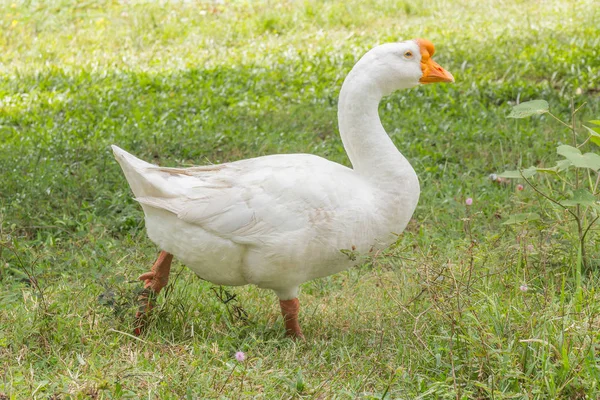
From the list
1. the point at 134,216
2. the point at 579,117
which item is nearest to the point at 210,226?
the point at 134,216

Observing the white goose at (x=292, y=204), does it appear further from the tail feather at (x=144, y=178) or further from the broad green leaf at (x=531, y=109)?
the broad green leaf at (x=531, y=109)

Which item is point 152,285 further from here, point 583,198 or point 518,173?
point 583,198

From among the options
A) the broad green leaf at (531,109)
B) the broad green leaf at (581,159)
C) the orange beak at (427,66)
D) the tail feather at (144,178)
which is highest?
the orange beak at (427,66)

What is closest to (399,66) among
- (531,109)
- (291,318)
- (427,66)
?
(427,66)

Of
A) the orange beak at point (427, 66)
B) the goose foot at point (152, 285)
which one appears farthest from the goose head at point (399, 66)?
the goose foot at point (152, 285)

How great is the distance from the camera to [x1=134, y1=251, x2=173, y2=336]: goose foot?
153 inches

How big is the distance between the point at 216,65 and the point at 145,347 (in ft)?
17.8

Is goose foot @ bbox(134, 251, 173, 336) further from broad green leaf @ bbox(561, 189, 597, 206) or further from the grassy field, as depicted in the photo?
broad green leaf @ bbox(561, 189, 597, 206)

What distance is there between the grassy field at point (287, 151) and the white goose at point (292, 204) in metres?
0.21

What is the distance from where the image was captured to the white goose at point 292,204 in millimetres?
3689

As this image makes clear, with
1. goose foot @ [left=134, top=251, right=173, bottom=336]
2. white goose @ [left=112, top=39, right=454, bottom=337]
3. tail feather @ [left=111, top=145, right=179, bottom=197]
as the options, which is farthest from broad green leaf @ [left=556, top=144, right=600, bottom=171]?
goose foot @ [left=134, top=251, right=173, bottom=336]

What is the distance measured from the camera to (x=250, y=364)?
3.47 meters

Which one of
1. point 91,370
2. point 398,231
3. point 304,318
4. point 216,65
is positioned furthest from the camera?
point 216,65

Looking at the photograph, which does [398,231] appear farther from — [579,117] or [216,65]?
[216,65]
